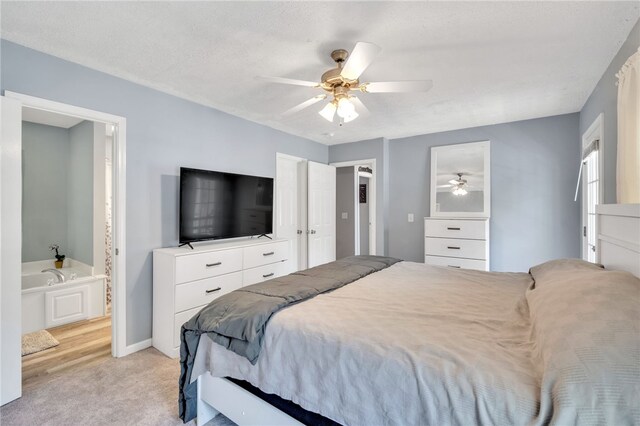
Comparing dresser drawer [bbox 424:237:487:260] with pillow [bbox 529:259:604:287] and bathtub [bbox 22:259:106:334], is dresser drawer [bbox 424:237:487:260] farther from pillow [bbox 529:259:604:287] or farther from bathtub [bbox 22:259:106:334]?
bathtub [bbox 22:259:106:334]

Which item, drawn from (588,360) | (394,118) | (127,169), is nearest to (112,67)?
(127,169)

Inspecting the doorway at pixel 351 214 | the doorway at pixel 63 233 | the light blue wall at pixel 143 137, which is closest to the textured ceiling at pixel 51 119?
the doorway at pixel 63 233

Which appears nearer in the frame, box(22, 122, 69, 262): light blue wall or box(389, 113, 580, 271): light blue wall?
box(389, 113, 580, 271): light blue wall

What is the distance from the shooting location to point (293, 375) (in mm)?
1296

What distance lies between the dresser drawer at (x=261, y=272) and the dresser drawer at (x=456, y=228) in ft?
6.48

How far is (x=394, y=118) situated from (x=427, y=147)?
1.02 m

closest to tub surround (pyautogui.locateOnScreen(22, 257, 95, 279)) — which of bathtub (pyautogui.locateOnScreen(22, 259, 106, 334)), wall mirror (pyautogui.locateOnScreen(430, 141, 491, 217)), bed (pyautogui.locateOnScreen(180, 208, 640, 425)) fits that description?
bathtub (pyautogui.locateOnScreen(22, 259, 106, 334))

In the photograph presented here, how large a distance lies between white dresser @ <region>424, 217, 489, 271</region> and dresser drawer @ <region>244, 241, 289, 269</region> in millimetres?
1917

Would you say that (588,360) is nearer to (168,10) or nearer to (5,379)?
(168,10)

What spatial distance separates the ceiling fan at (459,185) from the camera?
13.3 ft

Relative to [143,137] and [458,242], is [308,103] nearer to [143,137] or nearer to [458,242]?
[143,137]

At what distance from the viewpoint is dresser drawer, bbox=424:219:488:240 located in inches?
142

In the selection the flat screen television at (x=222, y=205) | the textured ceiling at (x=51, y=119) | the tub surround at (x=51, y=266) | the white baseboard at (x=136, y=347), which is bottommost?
the white baseboard at (x=136, y=347)

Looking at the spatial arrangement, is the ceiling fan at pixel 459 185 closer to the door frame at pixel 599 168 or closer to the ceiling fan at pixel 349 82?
the door frame at pixel 599 168
